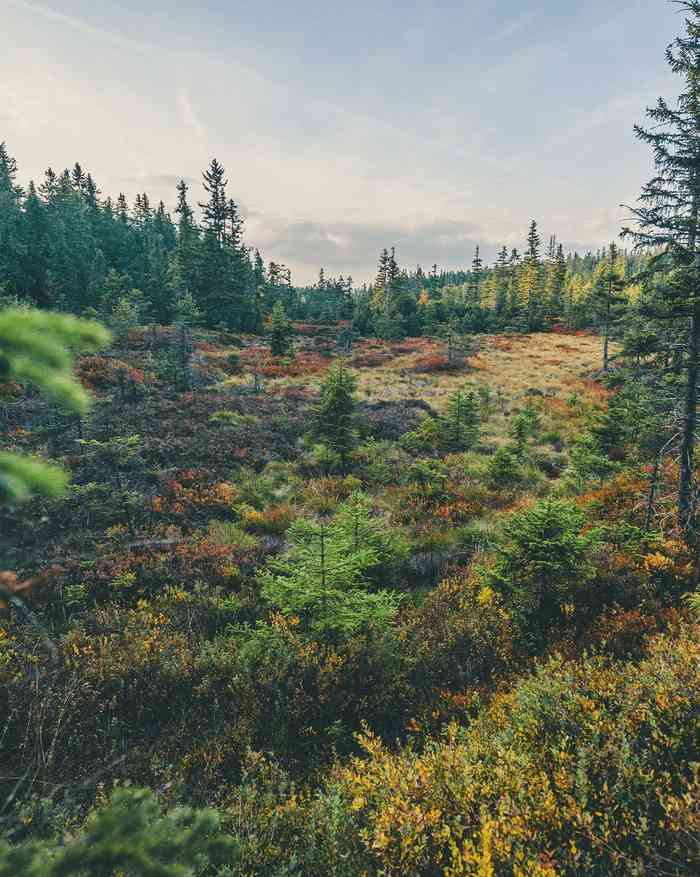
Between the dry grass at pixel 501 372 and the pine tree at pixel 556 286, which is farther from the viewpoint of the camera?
the pine tree at pixel 556 286

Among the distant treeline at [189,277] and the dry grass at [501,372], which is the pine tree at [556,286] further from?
the dry grass at [501,372]

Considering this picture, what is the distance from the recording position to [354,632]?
7.01m

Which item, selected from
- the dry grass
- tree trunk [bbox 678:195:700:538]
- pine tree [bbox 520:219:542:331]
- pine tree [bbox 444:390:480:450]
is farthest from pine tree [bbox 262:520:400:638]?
pine tree [bbox 520:219:542:331]

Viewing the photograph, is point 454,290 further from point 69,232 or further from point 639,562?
point 639,562

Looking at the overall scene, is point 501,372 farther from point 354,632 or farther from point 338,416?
point 354,632

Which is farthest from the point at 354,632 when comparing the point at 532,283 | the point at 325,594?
the point at 532,283

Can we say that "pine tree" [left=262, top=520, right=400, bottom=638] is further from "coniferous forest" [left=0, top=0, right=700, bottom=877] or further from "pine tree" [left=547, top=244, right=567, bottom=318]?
"pine tree" [left=547, top=244, right=567, bottom=318]

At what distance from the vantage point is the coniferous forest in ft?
11.5

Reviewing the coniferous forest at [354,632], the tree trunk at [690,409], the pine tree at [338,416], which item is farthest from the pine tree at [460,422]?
the tree trunk at [690,409]

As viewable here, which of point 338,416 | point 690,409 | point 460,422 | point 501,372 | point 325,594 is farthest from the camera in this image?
point 501,372

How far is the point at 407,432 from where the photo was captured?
1880 cm

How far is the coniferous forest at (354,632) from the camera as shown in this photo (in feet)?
11.5

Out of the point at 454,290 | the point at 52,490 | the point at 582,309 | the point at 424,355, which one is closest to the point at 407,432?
the point at 52,490

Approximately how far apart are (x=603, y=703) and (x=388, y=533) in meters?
5.30
